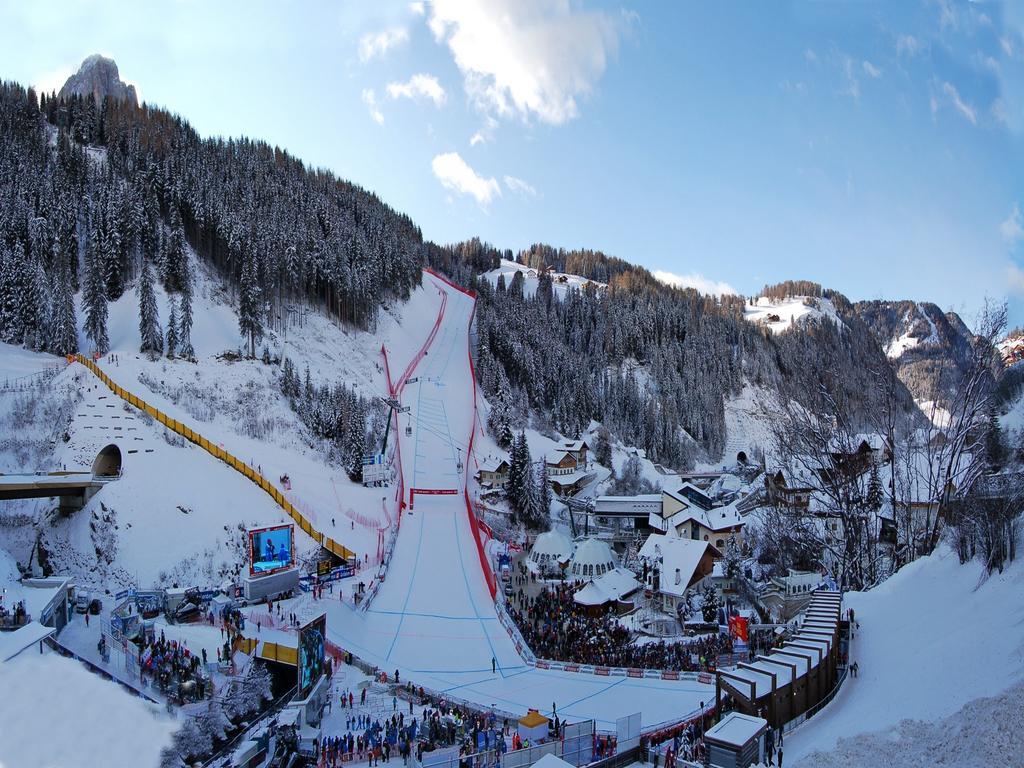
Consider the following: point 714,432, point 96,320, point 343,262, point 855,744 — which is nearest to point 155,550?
point 96,320

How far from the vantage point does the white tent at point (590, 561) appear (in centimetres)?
3653

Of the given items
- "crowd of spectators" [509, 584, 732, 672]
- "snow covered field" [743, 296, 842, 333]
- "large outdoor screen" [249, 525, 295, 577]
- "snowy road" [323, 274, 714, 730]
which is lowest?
"crowd of spectators" [509, 584, 732, 672]

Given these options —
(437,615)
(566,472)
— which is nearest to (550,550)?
(437,615)

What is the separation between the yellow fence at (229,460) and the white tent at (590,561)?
39.1 ft

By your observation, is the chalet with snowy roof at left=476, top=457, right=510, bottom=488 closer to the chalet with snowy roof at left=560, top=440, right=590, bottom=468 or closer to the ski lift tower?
the ski lift tower

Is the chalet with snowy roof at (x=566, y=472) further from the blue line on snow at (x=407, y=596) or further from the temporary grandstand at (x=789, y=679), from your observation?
the temporary grandstand at (x=789, y=679)

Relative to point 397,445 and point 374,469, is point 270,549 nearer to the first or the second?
point 374,469

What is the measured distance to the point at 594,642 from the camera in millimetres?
25766

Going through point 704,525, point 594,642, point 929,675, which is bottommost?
point 594,642

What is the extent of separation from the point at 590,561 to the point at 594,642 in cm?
1120

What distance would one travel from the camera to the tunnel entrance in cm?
3170

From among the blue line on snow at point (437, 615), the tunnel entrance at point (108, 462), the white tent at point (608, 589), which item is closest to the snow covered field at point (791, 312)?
the white tent at point (608, 589)

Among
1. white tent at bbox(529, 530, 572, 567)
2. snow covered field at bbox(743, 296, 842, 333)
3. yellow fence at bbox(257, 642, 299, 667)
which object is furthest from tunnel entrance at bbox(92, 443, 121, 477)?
snow covered field at bbox(743, 296, 842, 333)

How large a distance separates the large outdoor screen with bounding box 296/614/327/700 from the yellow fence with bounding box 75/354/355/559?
44.0 ft
